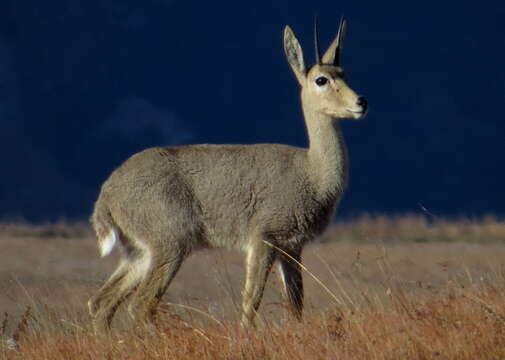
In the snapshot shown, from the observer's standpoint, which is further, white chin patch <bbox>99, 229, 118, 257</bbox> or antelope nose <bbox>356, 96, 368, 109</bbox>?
white chin patch <bbox>99, 229, 118, 257</bbox>

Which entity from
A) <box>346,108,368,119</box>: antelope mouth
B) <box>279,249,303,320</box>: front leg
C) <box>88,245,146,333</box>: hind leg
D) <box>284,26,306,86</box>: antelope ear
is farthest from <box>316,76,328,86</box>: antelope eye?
<box>88,245,146,333</box>: hind leg

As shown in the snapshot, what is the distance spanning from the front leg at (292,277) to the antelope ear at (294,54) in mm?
2061

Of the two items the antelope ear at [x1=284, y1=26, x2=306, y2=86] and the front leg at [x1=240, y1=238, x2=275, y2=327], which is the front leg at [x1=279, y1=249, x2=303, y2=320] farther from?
the antelope ear at [x1=284, y1=26, x2=306, y2=86]

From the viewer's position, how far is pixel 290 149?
12.6 meters

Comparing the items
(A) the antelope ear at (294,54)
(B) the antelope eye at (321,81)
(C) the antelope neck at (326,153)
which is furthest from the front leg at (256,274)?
(A) the antelope ear at (294,54)

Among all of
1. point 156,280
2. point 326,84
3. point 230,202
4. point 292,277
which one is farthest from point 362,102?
point 156,280

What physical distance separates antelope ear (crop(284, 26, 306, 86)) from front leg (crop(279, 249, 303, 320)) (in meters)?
2.06

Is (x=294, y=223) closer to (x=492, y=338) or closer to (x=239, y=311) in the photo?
(x=239, y=311)

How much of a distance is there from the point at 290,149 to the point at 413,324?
405cm

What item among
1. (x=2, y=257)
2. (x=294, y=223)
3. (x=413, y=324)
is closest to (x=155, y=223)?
(x=294, y=223)

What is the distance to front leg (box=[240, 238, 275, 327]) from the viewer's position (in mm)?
11367

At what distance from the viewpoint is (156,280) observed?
38.7 feet

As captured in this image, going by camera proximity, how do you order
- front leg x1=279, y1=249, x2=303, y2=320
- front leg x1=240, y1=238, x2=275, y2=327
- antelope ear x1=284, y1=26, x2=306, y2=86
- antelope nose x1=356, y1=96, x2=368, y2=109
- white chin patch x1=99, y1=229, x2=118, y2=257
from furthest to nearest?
antelope ear x1=284, y1=26, x2=306, y2=86
white chin patch x1=99, y1=229, x2=118, y2=257
antelope nose x1=356, y1=96, x2=368, y2=109
front leg x1=279, y1=249, x2=303, y2=320
front leg x1=240, y1=238, x2=275, y2=327

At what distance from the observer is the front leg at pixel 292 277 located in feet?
37.8
